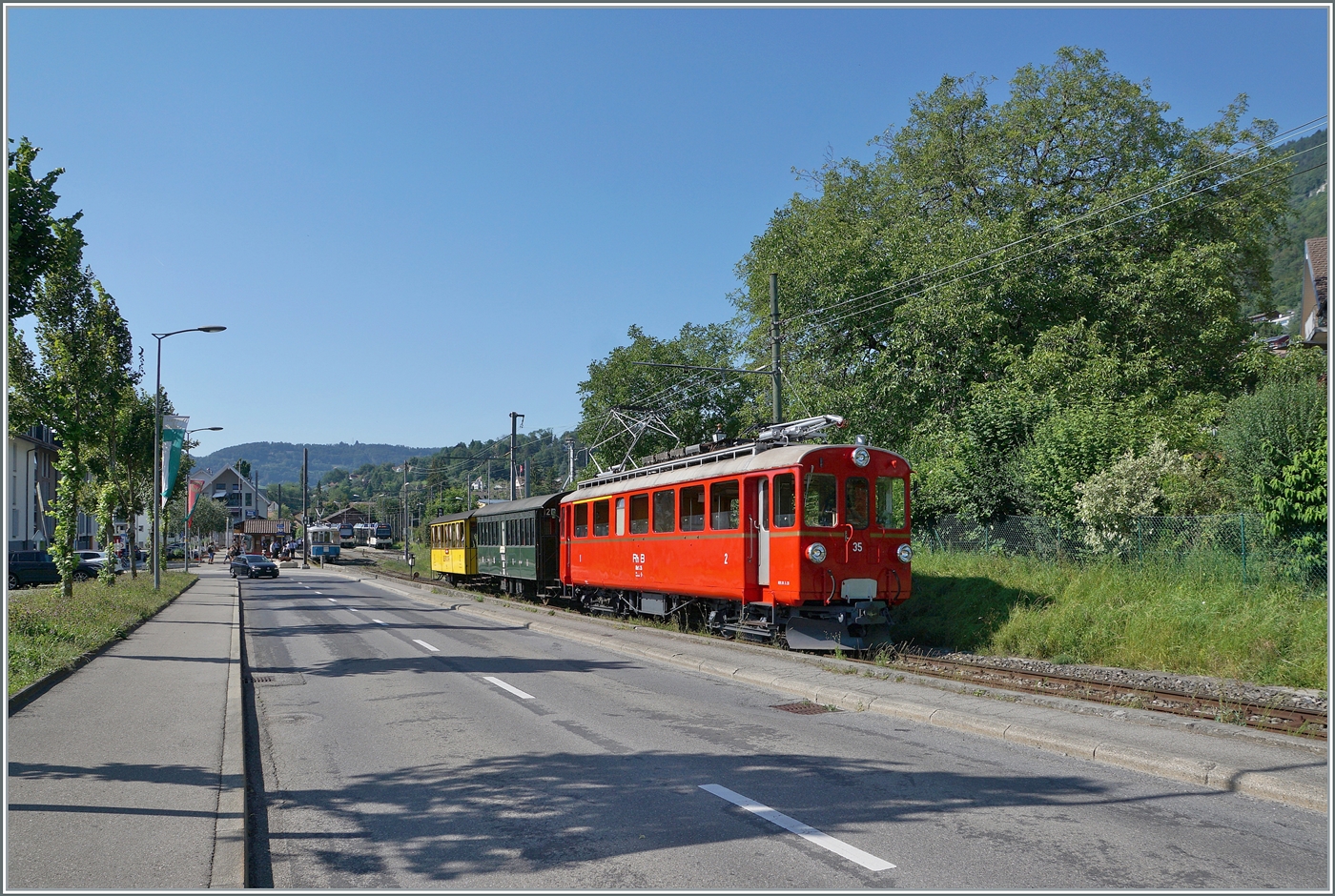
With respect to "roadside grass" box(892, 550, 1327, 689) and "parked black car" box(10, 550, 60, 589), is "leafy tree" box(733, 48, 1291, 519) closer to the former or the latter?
"roadside grass" box(892, 550, 1327, 689)

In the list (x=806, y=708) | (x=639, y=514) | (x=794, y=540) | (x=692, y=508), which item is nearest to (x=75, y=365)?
(x=639, y=514)

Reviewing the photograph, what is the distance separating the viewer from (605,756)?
8.70 metres

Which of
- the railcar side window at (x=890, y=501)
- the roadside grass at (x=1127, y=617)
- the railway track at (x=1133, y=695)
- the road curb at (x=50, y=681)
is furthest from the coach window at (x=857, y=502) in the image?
the road curb at (x=50, y=681)

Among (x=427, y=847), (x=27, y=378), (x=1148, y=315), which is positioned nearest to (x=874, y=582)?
(x=427, y=847)

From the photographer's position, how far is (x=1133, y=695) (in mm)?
11258

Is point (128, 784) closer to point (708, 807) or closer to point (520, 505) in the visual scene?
point (708, 807)

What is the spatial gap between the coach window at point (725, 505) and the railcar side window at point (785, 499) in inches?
35.4

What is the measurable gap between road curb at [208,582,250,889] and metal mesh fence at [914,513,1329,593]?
13899 mm

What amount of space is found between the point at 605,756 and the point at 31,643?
1064 cm

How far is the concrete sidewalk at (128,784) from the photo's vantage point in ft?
18.0

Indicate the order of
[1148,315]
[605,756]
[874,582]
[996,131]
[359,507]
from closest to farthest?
[605,756], [874,582], [1148,315], [996,131], [359,507]

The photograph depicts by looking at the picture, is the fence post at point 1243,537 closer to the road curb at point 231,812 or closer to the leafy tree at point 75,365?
the road curb at point 231,812

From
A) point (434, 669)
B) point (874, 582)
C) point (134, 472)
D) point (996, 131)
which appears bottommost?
point (434, 669)

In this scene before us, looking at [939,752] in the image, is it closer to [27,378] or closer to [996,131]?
[27,378]
